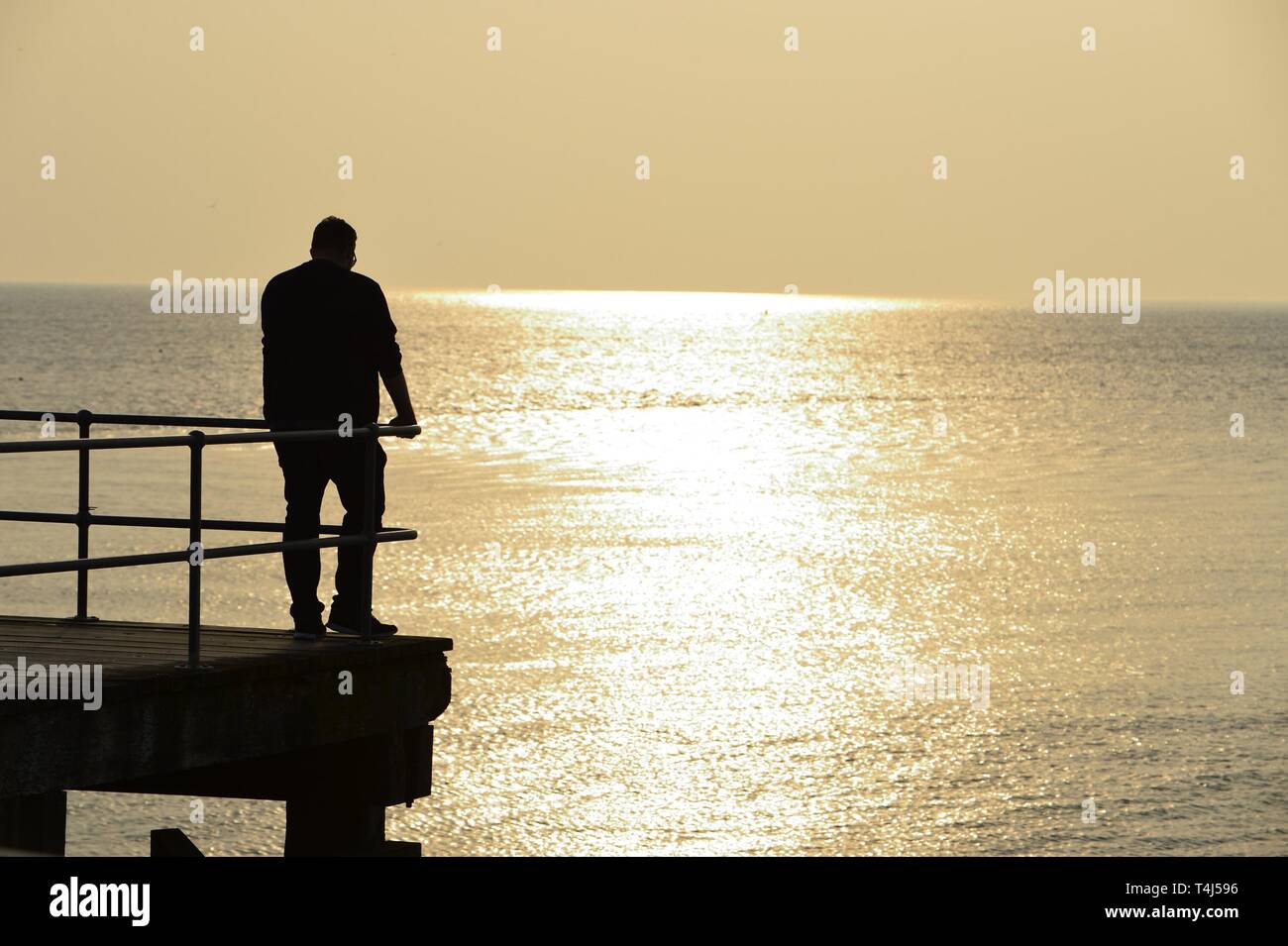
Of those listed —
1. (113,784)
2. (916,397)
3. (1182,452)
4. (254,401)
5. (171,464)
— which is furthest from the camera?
(916,397)

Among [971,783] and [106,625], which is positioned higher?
[106,625]

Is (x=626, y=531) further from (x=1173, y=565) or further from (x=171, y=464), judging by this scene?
(x=171, y=464)

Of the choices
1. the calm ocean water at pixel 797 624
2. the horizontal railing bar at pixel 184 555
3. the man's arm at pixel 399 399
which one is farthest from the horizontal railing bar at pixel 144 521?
the calm ocean water at pixel 797 624

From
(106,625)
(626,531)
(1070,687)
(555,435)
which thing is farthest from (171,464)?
(106,625)

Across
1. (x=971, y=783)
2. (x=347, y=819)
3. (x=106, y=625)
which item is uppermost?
(x=106, y=625)

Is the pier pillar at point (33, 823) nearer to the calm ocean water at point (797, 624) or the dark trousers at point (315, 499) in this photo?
the dark trousers at point (315, 499)

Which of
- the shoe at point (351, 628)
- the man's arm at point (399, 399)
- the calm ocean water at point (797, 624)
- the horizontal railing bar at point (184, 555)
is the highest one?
the man's arm at point (399, 399)

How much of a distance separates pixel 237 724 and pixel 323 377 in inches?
62.6

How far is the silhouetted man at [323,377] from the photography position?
8.19m

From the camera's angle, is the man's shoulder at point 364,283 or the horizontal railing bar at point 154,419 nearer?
the man's shoulder at point 364,283

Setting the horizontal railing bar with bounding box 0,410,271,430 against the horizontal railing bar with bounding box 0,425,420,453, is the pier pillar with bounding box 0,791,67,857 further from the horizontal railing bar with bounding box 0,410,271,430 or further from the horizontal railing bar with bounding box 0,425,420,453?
the horizontal railing bar with bounding box 0,410,271,430

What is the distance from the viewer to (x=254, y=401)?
88250mm

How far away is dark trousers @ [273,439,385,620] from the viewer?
834cm

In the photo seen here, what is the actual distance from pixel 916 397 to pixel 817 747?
250ft
